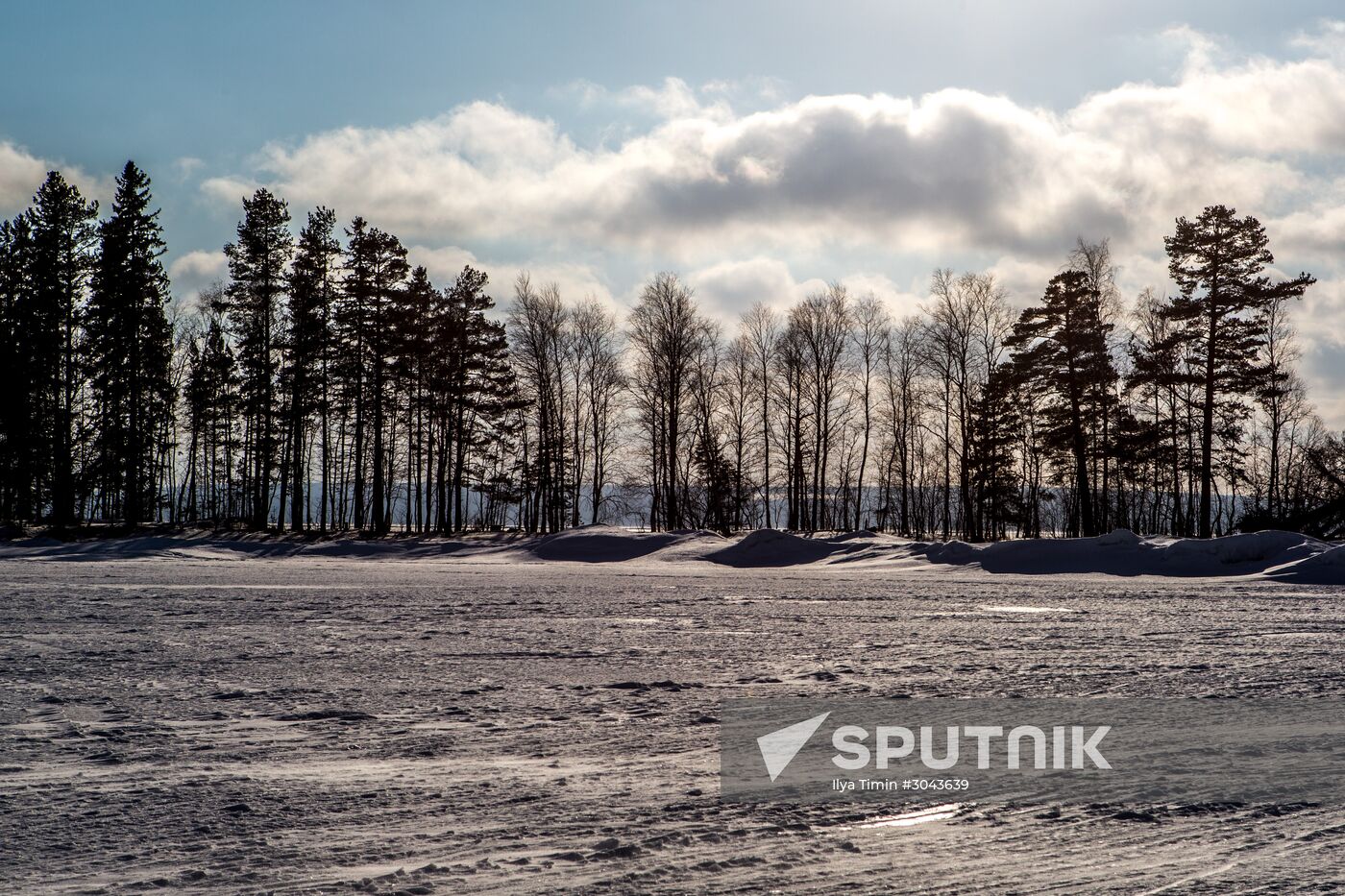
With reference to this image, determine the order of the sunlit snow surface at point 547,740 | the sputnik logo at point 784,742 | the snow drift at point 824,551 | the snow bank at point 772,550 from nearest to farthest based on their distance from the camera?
1. the sunlit snow surface at point 547,740
2. the sputnik logo at point 784,742
3. the snow drift at point 824,551
4. the snow bank at point 772,550

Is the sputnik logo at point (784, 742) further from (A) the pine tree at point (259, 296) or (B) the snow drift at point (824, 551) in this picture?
(A) the pine tree at point (259, 296)

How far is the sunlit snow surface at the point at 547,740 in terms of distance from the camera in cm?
298

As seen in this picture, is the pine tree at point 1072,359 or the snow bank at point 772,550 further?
the pine tree at point 1072,359

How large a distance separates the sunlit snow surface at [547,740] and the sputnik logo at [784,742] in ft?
1.06

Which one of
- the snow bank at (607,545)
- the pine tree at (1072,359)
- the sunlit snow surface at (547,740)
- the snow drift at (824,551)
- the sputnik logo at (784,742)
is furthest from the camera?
the pine tree at (1072,359)

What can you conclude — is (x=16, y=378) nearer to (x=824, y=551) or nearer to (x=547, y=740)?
(x=824, y=551)

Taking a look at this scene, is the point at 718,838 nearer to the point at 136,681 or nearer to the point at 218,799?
the point at 218,799

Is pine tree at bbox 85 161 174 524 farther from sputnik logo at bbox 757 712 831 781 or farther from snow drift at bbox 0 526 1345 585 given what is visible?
sputnik logo at bbox 757 712 831 781

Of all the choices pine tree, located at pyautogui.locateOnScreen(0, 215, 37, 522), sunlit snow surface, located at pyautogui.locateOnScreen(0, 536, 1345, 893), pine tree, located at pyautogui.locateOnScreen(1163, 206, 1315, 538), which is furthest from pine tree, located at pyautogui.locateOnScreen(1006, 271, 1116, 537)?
pine tree, located at pyautogui.locateOnScreen(0, 215, 37, 522)

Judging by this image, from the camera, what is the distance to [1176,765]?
4184mm

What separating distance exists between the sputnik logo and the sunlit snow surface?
1.06 ft

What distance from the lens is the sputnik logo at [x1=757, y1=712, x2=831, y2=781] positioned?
4.27 metres

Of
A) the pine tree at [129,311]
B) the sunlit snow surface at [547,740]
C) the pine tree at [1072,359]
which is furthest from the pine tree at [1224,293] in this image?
the pine tree at [129,311]

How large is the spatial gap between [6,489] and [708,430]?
3565 cm
